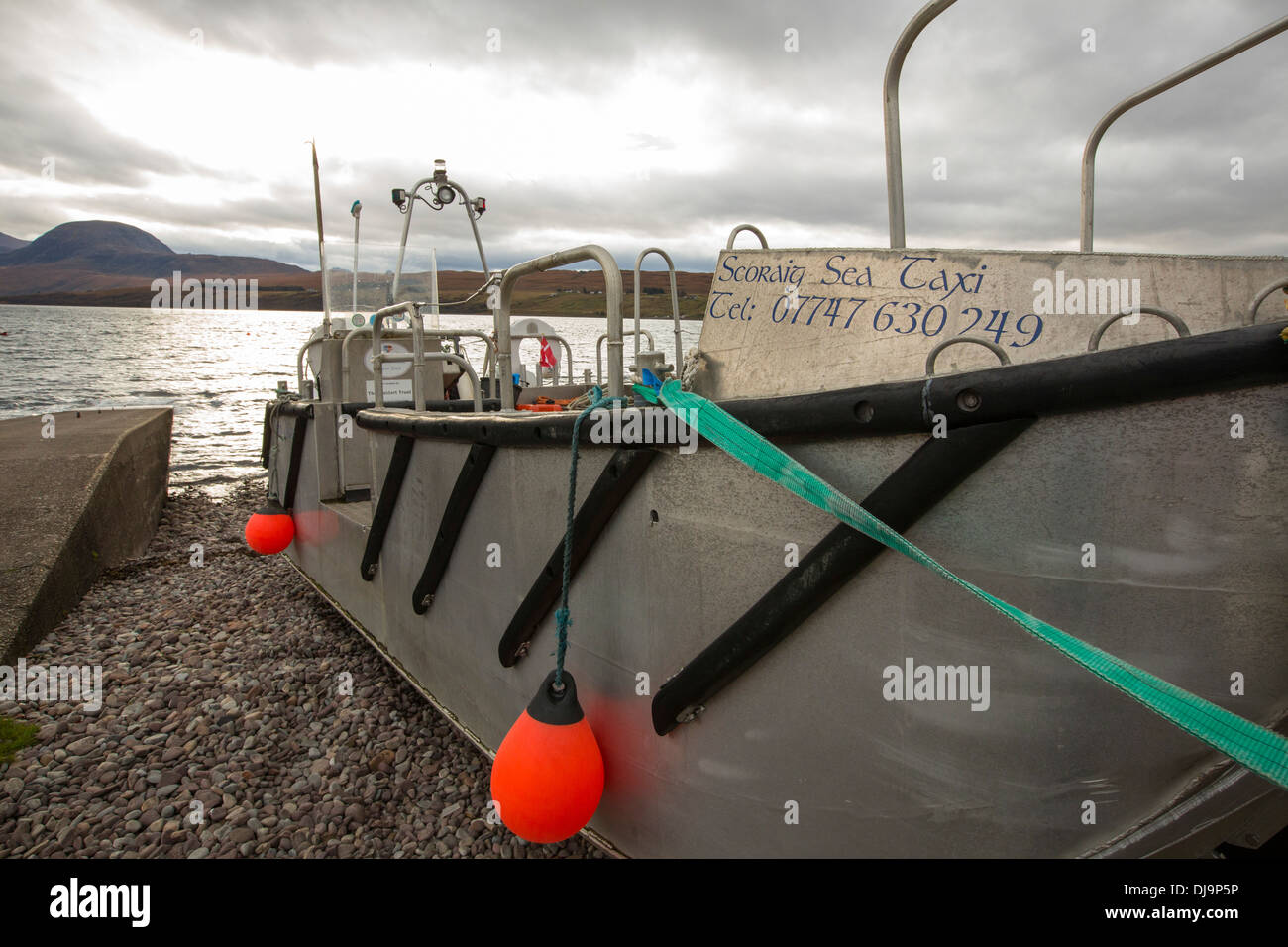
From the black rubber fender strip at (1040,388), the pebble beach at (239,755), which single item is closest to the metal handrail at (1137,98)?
the black rubber fender strip at (1040,388)

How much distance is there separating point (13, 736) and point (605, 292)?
4.39 meters

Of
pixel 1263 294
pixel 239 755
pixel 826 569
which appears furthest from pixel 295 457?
pixel 1263 294

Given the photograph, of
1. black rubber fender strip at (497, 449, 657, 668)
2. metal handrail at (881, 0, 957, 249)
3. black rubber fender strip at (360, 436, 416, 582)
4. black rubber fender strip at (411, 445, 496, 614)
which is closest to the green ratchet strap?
black rubber fender strip at (497, 449, 657, 668)

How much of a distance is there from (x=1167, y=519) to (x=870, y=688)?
0.79 metres

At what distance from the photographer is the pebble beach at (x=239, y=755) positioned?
11.0 feet

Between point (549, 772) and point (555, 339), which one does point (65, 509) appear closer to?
point (555, 339)

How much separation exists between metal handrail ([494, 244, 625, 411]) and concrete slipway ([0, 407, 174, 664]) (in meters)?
4.36

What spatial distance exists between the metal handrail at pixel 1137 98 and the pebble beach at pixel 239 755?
325cm

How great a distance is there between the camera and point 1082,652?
142cm

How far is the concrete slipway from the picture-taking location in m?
5.45

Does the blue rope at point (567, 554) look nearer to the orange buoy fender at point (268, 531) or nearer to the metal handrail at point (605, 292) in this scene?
the metal handrail at point (605, 292)

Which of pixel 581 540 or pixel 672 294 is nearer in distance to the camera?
pixel 581 540

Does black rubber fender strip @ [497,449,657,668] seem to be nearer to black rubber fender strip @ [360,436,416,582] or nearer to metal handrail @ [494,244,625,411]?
metal handrail @ [494,244,625,411]
